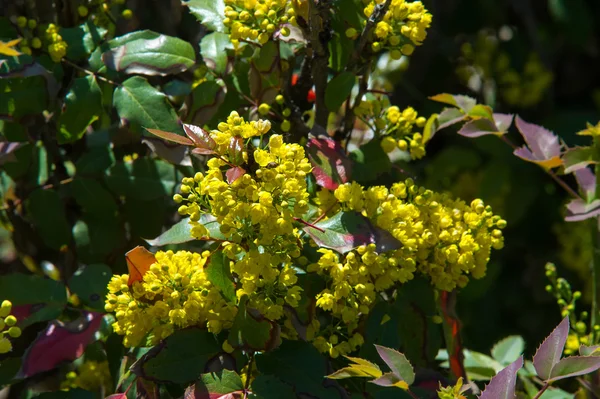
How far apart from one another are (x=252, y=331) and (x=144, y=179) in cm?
52

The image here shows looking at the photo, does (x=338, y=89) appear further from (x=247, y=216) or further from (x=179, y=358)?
(x=179, y=358)

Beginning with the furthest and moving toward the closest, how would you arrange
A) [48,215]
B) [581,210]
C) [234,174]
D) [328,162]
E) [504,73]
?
1. [504,73]
2. [48,215]
3. [581,210]
4. [328,162]
5. [234,174]

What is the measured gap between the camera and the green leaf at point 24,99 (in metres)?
1.38

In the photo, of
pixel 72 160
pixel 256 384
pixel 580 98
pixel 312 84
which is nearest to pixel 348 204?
pixel 256 384

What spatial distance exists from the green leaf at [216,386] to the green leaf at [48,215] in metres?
0.61

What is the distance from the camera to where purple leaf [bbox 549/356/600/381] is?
988 mm

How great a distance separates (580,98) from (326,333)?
6.48ft

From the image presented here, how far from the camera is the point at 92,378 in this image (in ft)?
4.97

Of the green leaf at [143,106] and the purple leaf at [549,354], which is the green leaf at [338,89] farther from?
the purple leaf at [549,354]

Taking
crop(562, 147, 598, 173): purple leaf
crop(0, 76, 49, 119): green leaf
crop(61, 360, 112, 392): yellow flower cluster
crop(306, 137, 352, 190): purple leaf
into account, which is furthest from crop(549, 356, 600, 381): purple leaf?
crop(0, 76, 49, 119): green leaf

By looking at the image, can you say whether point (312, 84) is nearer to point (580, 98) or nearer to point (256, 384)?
point (256, 384)

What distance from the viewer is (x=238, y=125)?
42.5 inches

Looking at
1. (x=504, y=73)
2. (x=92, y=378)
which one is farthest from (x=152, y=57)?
(x=504, y=73)

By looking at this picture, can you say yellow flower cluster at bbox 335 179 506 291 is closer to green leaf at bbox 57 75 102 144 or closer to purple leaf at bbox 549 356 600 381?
purple leaf at bbox 549 356 600 381
